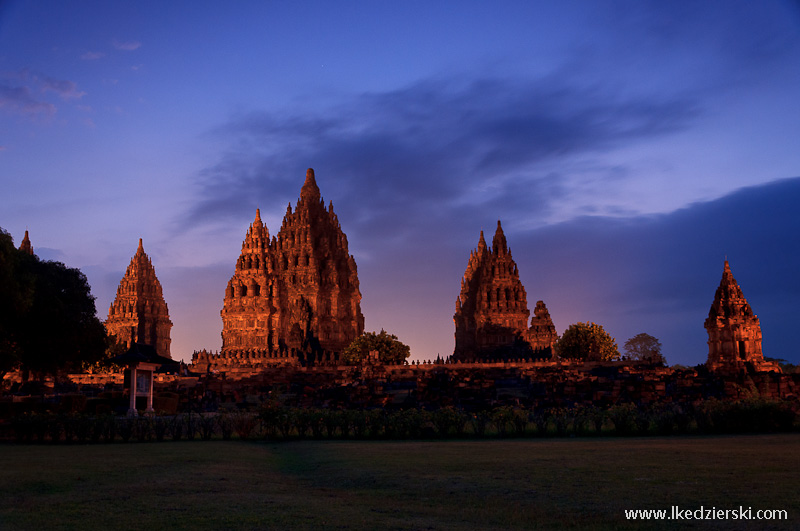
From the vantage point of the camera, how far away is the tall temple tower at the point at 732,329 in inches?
2339

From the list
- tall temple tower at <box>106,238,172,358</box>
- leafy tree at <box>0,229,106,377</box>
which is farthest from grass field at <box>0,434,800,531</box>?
tall temple tower at <box>106,238,172,358</box>

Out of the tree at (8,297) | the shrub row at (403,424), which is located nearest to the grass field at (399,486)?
the shrub row at (403,424)

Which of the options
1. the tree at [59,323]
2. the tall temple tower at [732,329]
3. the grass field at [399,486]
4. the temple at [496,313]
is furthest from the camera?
the temple at [496,313]

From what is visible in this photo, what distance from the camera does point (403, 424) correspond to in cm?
2275

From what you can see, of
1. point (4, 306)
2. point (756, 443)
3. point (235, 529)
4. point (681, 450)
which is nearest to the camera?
point (235, 529)

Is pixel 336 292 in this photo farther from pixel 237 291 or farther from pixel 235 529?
pixel 235 529

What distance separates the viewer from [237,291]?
9988 cm

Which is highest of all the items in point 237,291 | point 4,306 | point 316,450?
point 237,291

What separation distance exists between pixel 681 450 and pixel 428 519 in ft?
28.0

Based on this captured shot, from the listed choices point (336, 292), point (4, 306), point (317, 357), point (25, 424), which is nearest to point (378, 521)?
point (25, 424)

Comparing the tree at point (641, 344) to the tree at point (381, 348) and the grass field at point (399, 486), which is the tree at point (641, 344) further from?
the grass field at point (399, 486)

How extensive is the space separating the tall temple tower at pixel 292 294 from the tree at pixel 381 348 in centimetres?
1287

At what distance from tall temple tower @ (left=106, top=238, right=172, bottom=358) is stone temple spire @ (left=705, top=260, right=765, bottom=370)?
264ft

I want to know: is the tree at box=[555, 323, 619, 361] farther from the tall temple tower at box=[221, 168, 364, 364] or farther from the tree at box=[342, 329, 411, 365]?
the tall temple tower at box=[221, 168, 364, 364]
